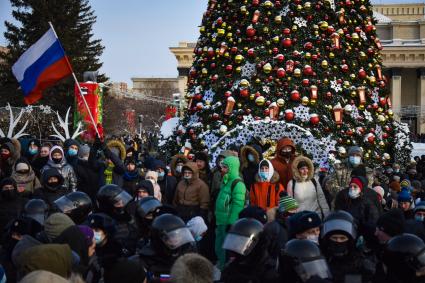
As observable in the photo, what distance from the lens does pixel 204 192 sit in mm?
7605

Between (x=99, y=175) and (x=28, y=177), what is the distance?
45.4 inches

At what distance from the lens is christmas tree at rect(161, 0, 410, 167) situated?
37.4 feet

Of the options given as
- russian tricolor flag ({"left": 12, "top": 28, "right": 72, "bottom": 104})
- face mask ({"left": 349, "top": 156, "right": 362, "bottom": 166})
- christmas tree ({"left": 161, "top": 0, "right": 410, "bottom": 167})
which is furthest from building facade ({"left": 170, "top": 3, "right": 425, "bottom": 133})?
face mask ({"left": 349, "top": 156, "right": 362, "bottom": 166})

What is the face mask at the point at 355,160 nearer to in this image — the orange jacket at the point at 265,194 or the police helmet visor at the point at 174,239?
the orange jacket at the point at 265,194

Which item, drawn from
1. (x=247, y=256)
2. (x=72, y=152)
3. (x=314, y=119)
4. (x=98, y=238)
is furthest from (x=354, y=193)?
(x=314, y=119)

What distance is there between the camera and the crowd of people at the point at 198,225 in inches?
147

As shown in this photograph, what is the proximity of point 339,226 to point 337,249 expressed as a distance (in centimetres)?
16

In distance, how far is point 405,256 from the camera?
3.76 metres

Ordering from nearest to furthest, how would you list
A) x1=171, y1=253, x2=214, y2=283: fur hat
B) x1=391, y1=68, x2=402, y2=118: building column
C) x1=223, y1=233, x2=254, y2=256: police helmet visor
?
x1=171, y1=253, x2=214, y2=283: fur hat
x1=223, y1=233, x2=254, y2=256: police helmet visor
x1=391, y1=68, x2=402, y2=118: building column

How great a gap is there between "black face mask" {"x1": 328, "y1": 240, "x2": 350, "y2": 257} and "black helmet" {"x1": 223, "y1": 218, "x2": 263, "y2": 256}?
20.0 inches

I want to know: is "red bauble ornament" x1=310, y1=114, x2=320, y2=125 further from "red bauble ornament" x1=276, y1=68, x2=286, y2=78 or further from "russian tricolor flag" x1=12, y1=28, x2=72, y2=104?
"russian tricolor flag" x1=12, y1=28, x2=72, y2=104

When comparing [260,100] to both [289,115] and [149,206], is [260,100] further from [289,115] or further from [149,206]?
[149,206]

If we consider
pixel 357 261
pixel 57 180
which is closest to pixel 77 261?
pixel 357 261

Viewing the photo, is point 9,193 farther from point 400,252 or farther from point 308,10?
point 308,10
